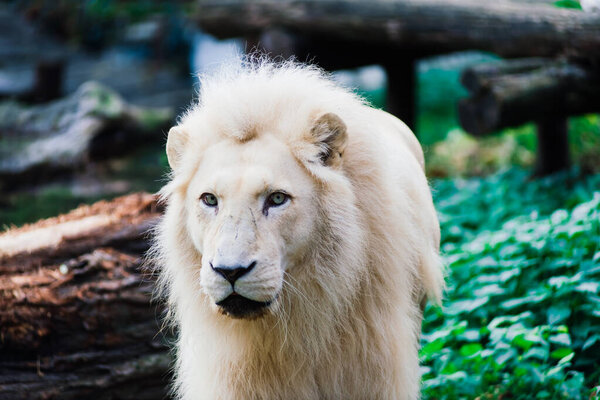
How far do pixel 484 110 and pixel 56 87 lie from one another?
31.1 ft

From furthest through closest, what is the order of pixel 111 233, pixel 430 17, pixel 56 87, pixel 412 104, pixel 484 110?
pixel 56 87 → pixel 412 104 → pixel 430 17 → pixel 484 110 → pixel 111 233

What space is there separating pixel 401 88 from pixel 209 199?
18.7ft

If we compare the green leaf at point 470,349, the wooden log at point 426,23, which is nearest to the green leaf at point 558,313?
the green leaf at point 470,349

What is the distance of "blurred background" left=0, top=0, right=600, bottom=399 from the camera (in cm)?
373

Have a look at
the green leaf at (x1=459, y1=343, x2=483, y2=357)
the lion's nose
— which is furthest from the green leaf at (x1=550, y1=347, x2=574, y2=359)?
the lion's nose

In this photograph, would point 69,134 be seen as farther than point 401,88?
Yes

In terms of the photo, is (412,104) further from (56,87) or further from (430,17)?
(56,87)

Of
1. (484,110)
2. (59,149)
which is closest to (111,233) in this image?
(484,110)

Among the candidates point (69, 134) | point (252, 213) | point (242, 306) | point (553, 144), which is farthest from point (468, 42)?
point (69, 134)

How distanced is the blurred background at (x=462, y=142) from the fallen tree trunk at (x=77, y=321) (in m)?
0.06

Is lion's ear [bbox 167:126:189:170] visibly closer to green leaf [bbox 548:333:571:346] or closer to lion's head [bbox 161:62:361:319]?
lion's head [bbox 161:62:361:319]

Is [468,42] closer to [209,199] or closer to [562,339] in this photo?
[562,339]

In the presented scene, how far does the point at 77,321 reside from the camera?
4.02 meters

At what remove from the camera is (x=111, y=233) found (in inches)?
181
